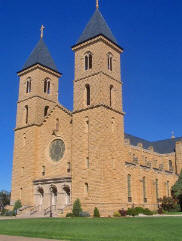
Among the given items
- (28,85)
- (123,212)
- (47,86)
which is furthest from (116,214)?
(28,85)

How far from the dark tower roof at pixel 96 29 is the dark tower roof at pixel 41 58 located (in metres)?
9.06

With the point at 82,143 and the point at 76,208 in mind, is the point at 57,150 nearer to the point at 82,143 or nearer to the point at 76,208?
the point at 82,143

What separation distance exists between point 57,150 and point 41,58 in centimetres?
1729

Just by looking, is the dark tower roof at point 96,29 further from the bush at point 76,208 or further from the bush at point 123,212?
the bush at point 123,212

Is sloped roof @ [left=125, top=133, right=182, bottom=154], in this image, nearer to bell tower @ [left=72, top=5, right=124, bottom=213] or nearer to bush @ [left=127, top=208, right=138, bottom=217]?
bell tower @ [left=72, top=5, right=124, bottom=213]

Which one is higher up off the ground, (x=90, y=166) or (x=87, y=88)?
(x=87, y=88)

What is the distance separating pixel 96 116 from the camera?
133ft

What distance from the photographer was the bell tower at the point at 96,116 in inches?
1507

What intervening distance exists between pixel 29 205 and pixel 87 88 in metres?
18.7

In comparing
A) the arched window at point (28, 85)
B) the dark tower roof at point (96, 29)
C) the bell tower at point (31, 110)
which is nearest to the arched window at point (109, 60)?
the dark tower roof at point (96, 29)

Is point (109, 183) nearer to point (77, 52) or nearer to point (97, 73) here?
point (97, 73)

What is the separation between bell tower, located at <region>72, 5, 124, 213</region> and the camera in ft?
126

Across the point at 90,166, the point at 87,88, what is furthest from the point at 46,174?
the point at 87,88

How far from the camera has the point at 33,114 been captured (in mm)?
49750
